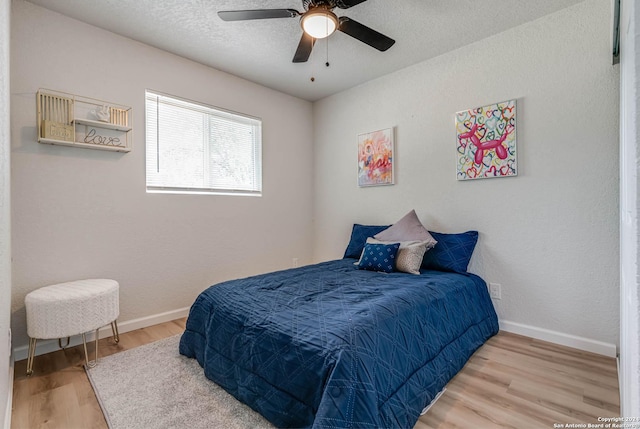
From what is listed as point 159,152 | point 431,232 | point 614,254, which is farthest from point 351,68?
point 614,254

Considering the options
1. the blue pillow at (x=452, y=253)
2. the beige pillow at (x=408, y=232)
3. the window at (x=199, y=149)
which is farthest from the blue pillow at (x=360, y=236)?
the window at (x=199, y=149)

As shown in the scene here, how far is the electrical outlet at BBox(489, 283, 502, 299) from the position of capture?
262cm

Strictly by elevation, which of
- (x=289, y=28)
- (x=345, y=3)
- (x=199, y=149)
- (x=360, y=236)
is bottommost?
(x=360, y=236)

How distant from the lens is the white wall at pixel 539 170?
2.16 metres

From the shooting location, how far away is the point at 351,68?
3234mm

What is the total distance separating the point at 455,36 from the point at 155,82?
2.79 metres

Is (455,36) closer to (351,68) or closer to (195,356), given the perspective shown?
(351,68)

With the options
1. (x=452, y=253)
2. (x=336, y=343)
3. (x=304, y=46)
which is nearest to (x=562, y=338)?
(x=452, y=253)

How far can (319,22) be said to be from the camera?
187 cm

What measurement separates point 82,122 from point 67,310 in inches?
55.6

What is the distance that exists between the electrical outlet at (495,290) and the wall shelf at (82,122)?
3.42 m

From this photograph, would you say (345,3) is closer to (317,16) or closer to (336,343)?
(317,16)

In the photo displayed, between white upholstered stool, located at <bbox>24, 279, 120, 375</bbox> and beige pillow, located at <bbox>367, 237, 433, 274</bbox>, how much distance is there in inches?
89.8

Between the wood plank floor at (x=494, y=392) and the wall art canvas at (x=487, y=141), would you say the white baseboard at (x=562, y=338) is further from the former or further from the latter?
the wall art canvas at (x=487, y=141)
